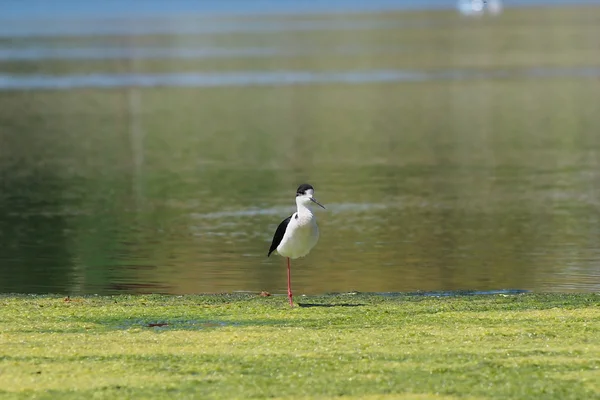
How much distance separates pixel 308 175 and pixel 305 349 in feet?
66.8

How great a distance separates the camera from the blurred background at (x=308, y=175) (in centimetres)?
1994

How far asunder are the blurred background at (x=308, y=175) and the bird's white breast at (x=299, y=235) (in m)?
3.17

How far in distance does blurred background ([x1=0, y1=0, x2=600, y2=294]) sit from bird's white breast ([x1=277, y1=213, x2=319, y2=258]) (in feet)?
10.4

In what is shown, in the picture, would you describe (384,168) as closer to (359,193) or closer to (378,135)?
(359,193)

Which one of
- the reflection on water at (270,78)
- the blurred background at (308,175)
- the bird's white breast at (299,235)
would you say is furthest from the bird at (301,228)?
the reflection on water at (270,78)

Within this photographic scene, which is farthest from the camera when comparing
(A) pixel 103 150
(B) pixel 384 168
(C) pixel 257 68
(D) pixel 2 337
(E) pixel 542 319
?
(C) pixel 257 68

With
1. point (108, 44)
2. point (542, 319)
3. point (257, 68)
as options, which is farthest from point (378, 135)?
point (108, 44)

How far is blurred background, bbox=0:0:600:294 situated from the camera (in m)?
19.9

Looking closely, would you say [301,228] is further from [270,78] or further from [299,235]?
[270,78]

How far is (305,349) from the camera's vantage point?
11.6m

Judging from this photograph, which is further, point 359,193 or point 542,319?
point 359,193

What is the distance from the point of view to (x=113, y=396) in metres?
9.98

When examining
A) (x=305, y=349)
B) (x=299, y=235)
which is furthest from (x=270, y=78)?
(x=305, y=349)

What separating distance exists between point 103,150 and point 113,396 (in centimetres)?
2932
